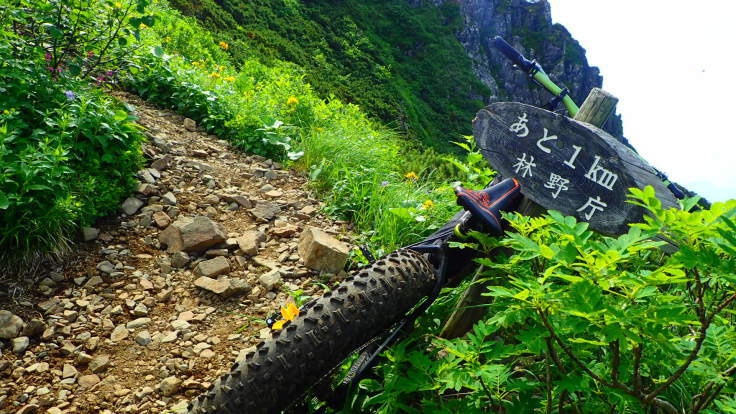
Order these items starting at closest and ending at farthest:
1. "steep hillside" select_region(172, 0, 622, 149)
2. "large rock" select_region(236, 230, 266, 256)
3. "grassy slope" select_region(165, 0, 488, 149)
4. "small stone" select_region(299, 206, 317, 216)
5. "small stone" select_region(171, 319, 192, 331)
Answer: "small stone" select_region(171, 319, 192, 331) → "large rock" select_region(236, 230, 266, 256) → "small stone" select_region(299, 206, 317, 216) → "grassy slope" select_region(165, 0, 488, 149) → "steep hillside" select_region(172, 0, 622, 149)

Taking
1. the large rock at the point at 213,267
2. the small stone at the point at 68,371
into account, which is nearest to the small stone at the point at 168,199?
the large rock at the point at 213,267

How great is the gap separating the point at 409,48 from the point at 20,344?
30699 mm

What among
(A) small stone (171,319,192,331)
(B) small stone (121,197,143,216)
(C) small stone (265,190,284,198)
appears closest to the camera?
(A) small stone (171,319,192,331)

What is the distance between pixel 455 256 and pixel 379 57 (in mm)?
24982

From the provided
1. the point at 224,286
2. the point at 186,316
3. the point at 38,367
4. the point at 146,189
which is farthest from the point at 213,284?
the point at 146,189

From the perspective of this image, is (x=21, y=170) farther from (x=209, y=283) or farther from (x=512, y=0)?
(x=512, y=0)

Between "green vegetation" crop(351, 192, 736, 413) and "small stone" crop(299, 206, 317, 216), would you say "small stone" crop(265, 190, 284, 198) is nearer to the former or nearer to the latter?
"small stone" crop(299, 206, 317, 216)

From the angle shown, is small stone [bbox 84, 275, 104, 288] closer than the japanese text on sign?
No

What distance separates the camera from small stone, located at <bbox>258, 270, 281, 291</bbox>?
2684 millimetres

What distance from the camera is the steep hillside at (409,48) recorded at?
14609mm

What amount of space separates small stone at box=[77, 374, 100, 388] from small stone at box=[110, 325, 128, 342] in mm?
241

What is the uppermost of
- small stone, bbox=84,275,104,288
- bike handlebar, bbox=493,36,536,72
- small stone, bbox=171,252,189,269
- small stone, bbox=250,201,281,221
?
bike handlebar, bbox=493,36,536,72

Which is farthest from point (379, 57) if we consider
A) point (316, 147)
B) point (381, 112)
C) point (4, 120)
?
point (4, 120)

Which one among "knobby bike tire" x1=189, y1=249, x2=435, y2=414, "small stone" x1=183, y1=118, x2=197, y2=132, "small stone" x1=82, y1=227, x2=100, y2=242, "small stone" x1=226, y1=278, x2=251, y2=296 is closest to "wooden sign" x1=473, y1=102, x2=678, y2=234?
"knobby bike tire" x1=189, y1=249, x2=435, y2=414
